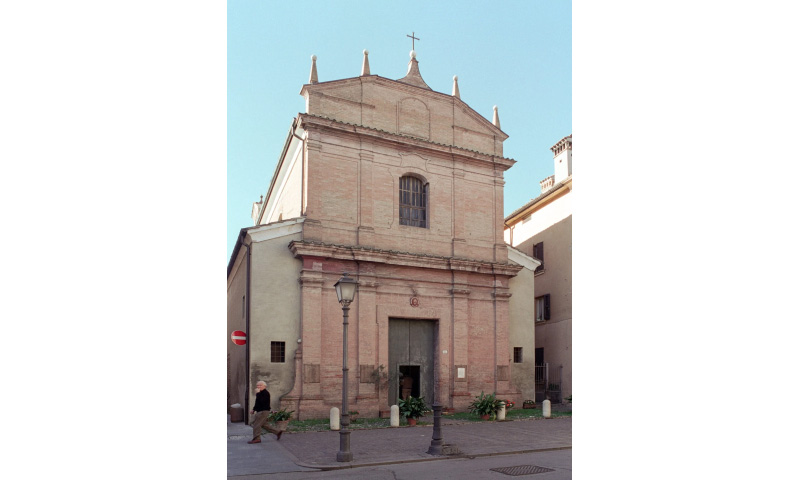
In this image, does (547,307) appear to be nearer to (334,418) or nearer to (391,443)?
(334,418)

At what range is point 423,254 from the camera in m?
17.5

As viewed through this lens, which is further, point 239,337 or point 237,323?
point 237,323

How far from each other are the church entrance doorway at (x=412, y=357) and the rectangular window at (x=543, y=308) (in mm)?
5716

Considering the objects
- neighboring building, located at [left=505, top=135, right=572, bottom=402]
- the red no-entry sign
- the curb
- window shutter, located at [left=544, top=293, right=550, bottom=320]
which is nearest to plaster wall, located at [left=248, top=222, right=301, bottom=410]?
the red no-entry sign

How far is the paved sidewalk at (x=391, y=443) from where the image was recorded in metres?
9.54

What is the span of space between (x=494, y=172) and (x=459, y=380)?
670cm

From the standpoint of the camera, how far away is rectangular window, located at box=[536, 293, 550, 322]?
21578 mm

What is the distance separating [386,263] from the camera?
16.9 metres

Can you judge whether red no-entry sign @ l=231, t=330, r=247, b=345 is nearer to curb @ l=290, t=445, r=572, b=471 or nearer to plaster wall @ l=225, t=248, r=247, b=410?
plaster wall @ l=225, t=248, r=247, b=410

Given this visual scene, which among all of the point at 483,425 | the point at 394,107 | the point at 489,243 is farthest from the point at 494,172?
the point at 483,425

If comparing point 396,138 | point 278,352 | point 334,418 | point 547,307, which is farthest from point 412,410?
point 547,307

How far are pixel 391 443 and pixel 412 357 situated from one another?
238 inches

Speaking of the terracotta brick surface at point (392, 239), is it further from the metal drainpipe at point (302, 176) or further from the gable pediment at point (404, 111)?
Result: the metal drainpipe at point (302, 176)
